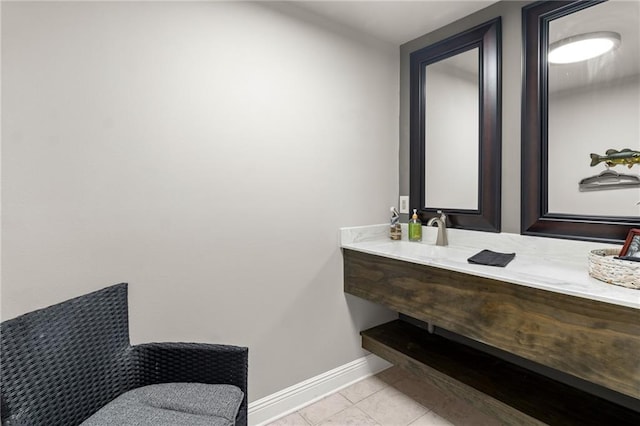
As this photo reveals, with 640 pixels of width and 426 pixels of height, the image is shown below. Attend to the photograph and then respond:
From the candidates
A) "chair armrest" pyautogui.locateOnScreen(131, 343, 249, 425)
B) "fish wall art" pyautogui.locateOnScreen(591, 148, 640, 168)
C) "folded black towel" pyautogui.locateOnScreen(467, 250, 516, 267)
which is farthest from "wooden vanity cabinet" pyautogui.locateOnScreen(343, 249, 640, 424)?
"chair armrest" pyautogui.locateOnScreen(131, 343, 249, 425)

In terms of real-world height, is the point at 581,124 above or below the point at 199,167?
above

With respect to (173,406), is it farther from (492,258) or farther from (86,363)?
(492,258)

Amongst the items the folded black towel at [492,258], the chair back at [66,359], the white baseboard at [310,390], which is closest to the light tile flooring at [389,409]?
the white baseboard at [310,390]

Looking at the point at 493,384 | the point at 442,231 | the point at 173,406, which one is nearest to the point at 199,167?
the point at 173,406

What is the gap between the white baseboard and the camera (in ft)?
6.07

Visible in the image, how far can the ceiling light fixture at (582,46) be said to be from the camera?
154cm

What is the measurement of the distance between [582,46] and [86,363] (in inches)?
99.5

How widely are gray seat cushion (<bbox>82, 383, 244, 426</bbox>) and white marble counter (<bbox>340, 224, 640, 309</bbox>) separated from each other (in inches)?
42.5

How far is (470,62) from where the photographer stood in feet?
6.75

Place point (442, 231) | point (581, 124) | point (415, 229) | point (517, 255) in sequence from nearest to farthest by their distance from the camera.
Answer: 1. point (581, 124)
2. point (517, 255)
3. point (442, 231)
4. point (415, 229)

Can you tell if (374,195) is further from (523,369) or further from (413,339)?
(523,369)

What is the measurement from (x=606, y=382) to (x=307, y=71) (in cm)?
196

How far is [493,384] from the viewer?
1684 mm

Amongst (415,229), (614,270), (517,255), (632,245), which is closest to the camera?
(614,270)
